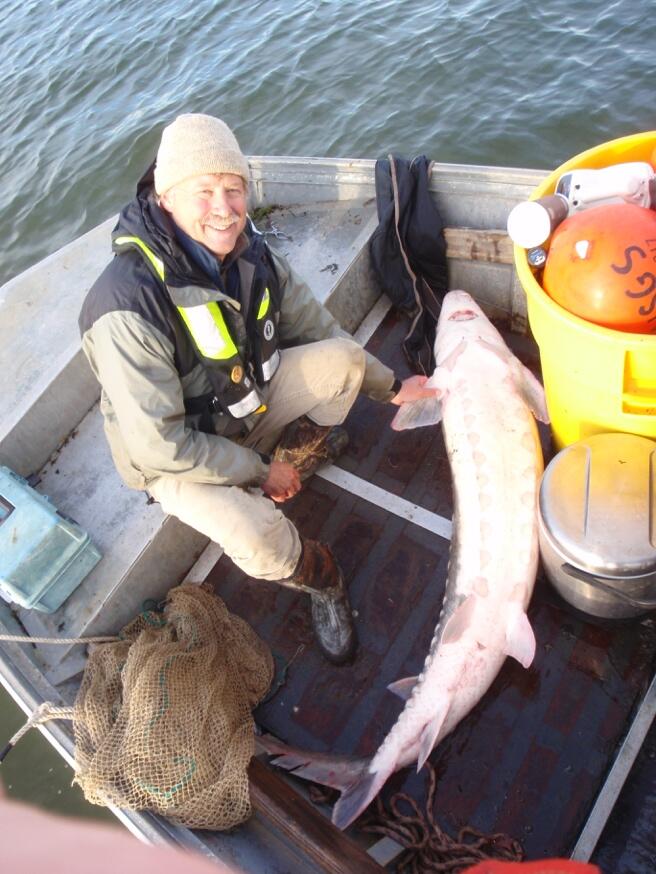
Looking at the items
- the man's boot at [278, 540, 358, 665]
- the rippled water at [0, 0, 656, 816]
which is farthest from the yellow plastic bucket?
the rippled water at [0, 0, 656, 816]

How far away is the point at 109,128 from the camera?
32.7ft

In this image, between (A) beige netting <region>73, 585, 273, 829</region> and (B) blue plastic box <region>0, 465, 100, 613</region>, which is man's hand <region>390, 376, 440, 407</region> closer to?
(A) beige netting <region>73, 585, 273, 829</region>

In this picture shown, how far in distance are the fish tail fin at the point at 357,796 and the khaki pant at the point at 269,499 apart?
3.40 feet

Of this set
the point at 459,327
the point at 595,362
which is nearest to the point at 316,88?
the point at 459,327

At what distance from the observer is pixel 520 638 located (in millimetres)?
3076

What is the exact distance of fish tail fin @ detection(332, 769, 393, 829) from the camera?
9.37 feet

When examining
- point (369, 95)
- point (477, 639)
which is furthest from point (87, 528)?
point (369, 95)

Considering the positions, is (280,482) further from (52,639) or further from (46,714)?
(46,714)

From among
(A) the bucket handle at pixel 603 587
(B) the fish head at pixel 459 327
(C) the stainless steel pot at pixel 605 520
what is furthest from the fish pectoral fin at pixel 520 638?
(B) the fish head at pixel 459 327

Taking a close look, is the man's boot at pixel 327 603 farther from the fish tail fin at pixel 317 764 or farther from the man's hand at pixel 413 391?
the man's hand at pixel 413 391

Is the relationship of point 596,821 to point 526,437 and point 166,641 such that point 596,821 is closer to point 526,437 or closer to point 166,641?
point 526,437

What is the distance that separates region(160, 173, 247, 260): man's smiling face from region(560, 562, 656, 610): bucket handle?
2207 mm

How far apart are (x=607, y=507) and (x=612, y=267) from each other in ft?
3.20

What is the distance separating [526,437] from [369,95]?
7.12 metres
